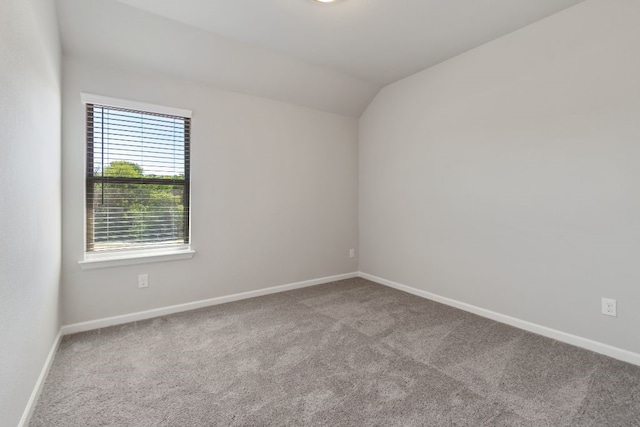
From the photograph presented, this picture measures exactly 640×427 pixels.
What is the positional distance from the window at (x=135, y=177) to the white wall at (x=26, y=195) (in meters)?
0.43

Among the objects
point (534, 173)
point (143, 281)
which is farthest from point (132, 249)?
point (534, 173)

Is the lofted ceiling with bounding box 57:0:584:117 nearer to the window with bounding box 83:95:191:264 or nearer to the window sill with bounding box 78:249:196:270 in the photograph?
the window with bounding box 83:95:191:264

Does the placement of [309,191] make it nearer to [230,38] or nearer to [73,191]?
[230,38]

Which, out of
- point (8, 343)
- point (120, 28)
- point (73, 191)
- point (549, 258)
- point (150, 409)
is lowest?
point (150, 409)

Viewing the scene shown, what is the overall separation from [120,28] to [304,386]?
9.86 feet

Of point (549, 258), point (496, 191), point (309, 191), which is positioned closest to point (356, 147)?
point (309, 191)

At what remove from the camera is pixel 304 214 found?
3900mm

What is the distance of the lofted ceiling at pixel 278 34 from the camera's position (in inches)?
91.3

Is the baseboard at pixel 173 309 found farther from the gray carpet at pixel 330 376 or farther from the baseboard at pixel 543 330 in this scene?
the baseboard at pixel 543 330

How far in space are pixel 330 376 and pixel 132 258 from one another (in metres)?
2.04

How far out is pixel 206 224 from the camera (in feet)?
10.4

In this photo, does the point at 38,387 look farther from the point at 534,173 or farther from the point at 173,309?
the point at 534,173

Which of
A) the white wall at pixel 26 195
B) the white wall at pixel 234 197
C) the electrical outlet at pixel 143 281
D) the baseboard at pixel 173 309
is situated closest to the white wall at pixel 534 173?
the white wall at pixel 234 197

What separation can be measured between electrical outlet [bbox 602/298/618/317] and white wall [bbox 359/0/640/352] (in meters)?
0.03
